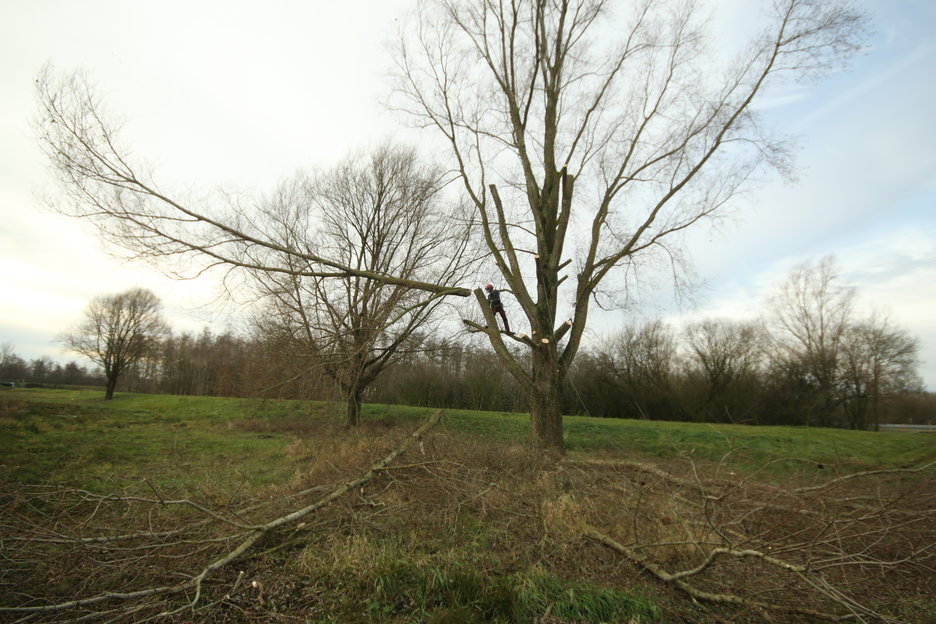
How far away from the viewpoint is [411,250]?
49.5ft

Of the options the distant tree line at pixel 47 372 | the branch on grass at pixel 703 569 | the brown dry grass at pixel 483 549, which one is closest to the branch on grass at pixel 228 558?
the brown dry grass at pixel 483 549

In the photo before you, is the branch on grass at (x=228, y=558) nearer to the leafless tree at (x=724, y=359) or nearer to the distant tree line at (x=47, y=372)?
the leafless tree at (x=724, y=359)

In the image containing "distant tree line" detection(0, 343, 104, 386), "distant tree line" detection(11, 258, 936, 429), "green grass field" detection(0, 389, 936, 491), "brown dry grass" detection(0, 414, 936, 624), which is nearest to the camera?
"brown dry grass" detection(0, 414, 936, 624)

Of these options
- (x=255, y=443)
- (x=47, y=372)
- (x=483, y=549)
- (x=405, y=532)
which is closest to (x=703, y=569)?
(x=483, y=549)

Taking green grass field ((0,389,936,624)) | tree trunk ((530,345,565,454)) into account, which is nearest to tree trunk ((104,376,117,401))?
green grass field ((0,389,936,624))

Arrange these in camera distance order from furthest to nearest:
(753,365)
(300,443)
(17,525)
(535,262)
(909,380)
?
(909,380) < (753,365) < (300,443) < (535,262) < (17,525)

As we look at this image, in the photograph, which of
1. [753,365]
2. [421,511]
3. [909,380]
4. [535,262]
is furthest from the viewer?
[909,380]

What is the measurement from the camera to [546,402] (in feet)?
28.5

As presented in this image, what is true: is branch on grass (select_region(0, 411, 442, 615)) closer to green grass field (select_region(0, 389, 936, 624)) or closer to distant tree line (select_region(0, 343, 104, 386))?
green grass field (select_region(0, 389, 936, 624))

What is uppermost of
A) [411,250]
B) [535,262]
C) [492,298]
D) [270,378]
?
[411,250]

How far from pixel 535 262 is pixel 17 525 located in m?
8.52

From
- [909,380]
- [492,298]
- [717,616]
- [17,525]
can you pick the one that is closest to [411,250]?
[492,298]

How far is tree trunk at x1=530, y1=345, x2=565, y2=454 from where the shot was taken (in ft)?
28.1

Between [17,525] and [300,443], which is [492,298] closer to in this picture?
[300,443]
